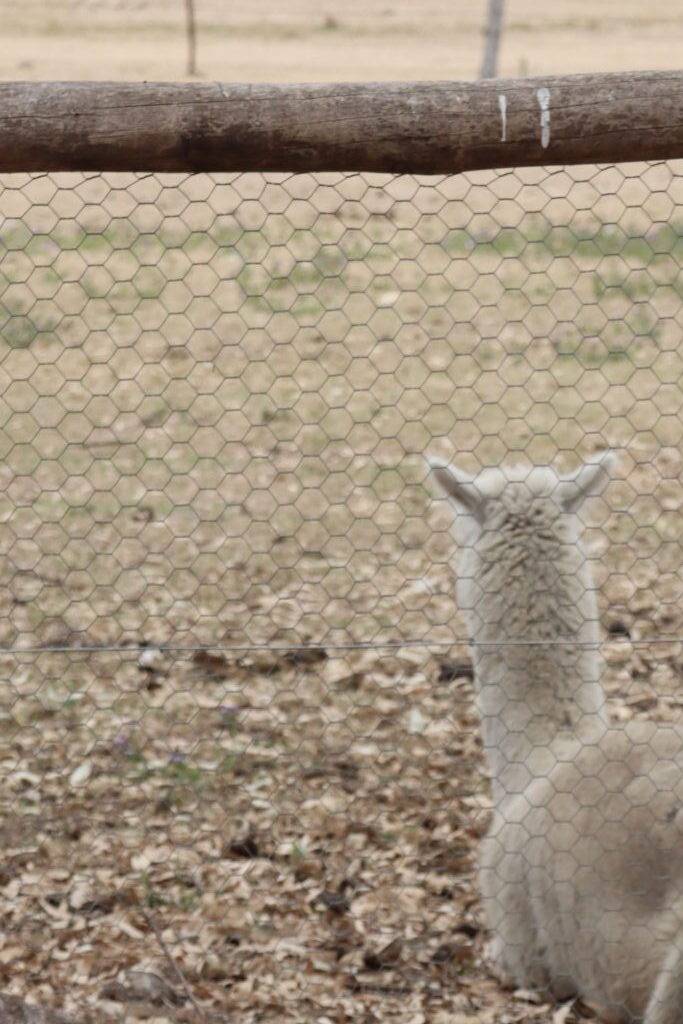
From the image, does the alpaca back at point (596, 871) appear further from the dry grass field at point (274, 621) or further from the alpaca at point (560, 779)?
the dry grass field at point (274, 621)

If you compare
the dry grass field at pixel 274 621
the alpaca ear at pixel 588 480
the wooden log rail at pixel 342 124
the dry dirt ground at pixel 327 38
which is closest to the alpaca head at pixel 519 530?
the alpaca ear at pixel 588 480

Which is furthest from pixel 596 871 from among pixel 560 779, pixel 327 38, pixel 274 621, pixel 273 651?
pixel 327 38

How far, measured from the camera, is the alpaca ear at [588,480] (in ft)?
15.0

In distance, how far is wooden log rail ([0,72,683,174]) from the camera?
10.2 ft

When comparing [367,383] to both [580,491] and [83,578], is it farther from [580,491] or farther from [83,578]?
[580,491]

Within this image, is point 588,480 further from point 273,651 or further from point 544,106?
point 273,651

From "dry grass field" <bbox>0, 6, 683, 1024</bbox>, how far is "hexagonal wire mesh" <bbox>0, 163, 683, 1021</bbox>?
2 cm

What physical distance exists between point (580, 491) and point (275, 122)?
194 cm

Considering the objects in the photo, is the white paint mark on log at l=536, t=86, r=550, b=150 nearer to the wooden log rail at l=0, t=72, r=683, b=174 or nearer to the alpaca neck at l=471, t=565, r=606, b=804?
the wooden log rail at l=0, t=72, r=683, b=174

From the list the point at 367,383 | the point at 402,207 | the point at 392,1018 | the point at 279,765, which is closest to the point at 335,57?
the point at 402,207

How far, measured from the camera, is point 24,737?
18.9 feet

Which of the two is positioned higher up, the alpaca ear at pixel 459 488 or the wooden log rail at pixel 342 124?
the wooden log rail at pixel 342 124

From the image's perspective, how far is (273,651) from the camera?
6.48m

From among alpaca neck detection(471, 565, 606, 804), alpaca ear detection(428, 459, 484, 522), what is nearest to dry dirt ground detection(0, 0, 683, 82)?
alpaca ear detection(428, 459, 484, 522)
